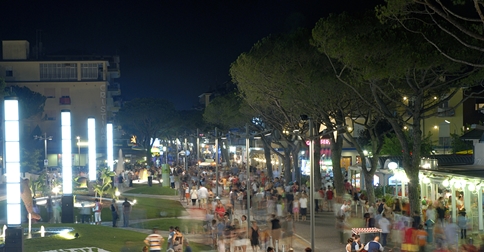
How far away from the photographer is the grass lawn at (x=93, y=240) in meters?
20.4

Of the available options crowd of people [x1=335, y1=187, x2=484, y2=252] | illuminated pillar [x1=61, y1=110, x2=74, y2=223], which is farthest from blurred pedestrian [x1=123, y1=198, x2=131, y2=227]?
crowd of people [x1=335, y1=187, x2=484, y2=252]

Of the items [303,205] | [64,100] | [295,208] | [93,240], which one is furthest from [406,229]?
[64,100]

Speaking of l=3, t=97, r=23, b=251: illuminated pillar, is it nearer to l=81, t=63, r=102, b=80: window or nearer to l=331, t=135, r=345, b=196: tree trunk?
l=331, t=135, r=345, b=196: tree trunk

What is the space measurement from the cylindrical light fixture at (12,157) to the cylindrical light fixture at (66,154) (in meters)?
8.65

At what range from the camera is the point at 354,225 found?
83.0ft

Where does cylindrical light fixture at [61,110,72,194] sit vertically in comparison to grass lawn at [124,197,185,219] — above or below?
above

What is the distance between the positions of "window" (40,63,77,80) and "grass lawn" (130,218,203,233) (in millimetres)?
60414

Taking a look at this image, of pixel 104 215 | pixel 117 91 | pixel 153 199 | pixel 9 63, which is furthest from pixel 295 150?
pixel 117 91

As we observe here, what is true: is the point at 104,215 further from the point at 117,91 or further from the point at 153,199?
the point at 117,91

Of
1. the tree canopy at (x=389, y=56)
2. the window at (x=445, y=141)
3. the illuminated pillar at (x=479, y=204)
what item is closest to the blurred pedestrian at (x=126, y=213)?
the tree canopy at (x=389, y=56)

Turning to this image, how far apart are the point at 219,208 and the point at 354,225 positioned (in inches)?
212

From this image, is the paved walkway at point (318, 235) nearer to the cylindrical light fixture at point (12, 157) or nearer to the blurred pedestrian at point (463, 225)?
the blurred pedestrian at point (463, 225)

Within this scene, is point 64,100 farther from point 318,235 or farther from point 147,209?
point 318,235

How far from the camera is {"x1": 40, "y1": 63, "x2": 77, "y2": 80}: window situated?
86.8m
